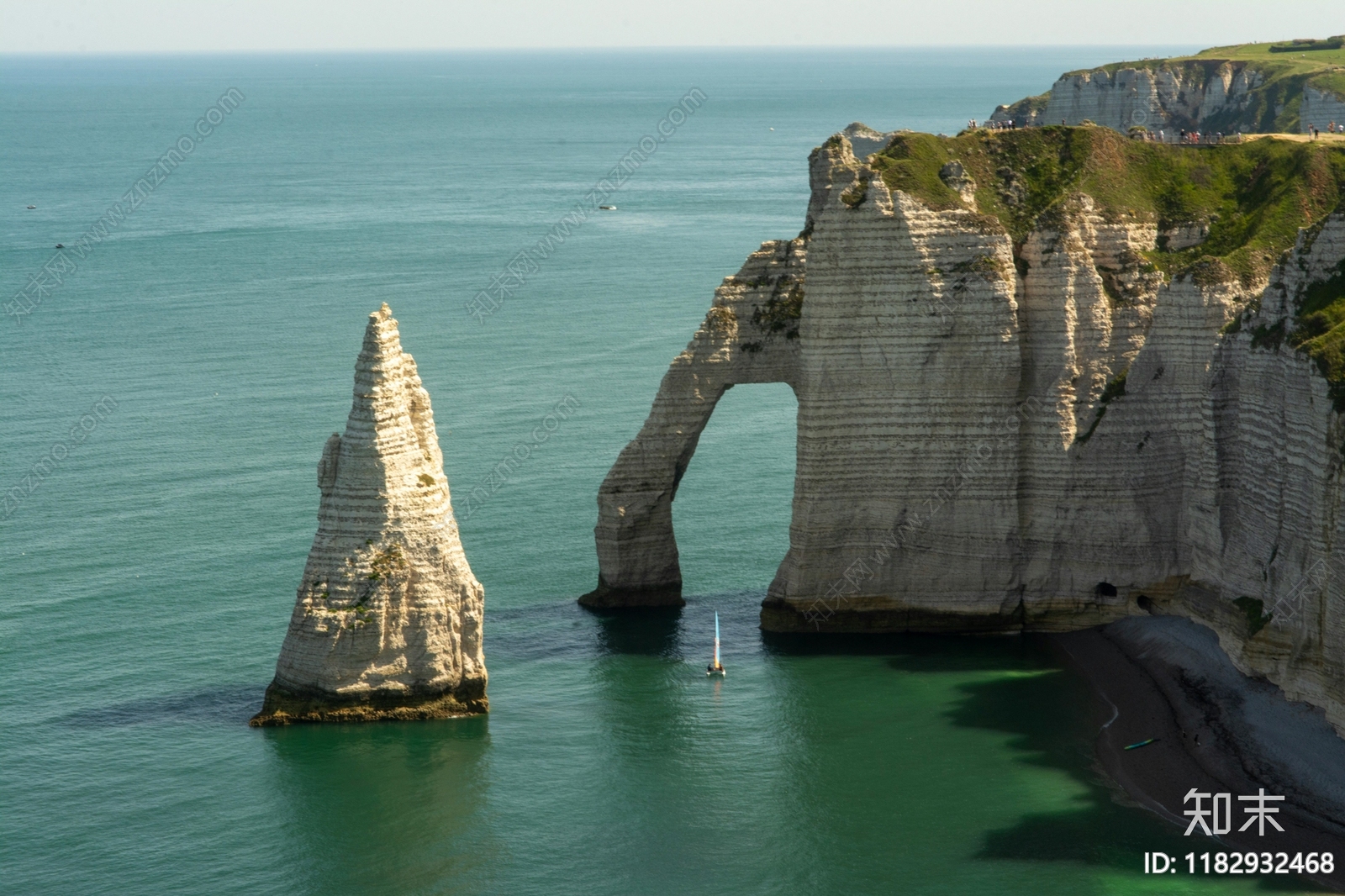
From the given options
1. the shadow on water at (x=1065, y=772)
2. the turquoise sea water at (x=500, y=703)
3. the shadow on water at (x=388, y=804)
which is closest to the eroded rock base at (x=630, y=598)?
the turquoise sea water at (x=500, y=703)

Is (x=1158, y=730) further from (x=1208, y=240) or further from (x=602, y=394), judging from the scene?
(x=602, y=394)

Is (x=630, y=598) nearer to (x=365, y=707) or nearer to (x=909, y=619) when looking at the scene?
(x=909, y=619)

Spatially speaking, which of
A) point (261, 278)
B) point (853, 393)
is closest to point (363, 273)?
point (261, 278)

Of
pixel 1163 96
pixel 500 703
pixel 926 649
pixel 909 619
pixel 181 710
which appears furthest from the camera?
pixel 1163 96

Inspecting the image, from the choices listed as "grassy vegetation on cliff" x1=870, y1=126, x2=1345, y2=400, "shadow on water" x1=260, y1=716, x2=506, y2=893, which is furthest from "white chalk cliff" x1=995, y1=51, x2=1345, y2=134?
Answer: "shadow on water" x1=260, y1=716, x2=506, y2=893

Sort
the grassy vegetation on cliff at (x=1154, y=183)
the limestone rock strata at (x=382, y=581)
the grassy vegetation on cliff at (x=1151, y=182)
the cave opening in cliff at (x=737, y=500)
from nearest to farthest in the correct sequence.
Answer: the limestone rock strata at (x=382, y=581), the grassy vegetation on cliff at (x=1154, y=183), the grassy vegetation on cliff at (x=1151, y=182), the cave opening in cliff at (x=737, y=500)

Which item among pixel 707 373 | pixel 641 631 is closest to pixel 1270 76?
pixel 707 373

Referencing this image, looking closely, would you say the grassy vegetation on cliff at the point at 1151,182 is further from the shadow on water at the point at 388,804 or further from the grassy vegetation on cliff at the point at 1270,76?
the grassy vegetation on cliff at the point at 1270,76
